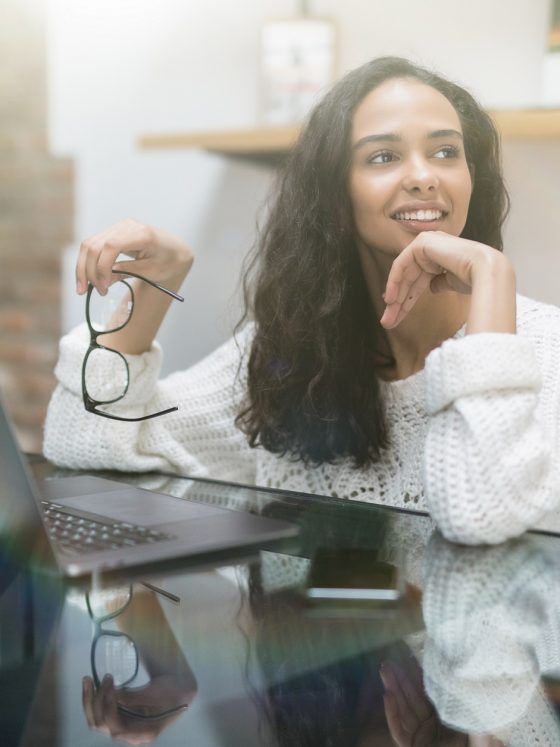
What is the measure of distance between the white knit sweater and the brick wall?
5.66ft

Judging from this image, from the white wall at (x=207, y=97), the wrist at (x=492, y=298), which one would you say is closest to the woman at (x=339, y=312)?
the wrist at (x=492, y=298)

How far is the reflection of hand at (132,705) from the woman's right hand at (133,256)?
0.75 metres

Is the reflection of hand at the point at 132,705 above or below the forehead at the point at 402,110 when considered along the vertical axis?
below

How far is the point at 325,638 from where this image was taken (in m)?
0.60

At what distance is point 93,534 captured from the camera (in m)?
0.77

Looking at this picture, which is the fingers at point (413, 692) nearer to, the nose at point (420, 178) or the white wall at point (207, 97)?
the nose at point (420, 178)

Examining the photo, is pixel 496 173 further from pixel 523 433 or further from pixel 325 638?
pixel 325 638

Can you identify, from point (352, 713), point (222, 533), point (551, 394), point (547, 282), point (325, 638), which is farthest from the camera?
point (547, 282)

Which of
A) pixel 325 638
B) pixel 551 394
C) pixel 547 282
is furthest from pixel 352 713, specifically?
pixel 547 282

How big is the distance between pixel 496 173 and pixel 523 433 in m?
0.66

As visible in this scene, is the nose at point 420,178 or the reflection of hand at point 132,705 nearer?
the reflection of hand at point 132,705

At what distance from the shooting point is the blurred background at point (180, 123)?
7.29ft

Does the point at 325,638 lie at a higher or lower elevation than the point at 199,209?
higher

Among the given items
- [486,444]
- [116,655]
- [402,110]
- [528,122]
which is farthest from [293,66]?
[116,655]
